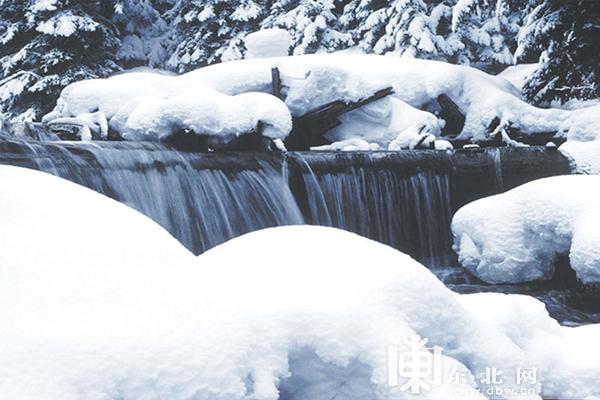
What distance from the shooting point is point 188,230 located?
691 cm

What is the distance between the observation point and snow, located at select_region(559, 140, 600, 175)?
9.79m

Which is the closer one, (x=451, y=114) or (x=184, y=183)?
(x=184, y=183)

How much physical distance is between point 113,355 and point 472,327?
1.66m

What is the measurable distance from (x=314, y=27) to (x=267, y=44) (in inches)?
377

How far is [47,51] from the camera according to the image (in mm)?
18688

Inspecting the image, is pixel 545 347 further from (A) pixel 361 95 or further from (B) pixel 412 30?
(B) pixel 412 30

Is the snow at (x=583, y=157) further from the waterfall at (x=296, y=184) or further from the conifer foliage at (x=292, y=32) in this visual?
the conifer foliage at (x=292, y=32)

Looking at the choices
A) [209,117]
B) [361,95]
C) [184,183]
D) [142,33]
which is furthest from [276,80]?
[142,33]

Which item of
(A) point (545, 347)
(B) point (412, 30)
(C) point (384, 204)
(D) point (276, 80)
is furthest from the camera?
(B) point (412, 30)

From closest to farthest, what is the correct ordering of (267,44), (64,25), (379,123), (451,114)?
(379,123) → (267,44) → (451,114) → (64,25)

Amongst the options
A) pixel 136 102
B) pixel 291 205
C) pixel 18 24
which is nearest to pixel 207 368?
pixel 291 205

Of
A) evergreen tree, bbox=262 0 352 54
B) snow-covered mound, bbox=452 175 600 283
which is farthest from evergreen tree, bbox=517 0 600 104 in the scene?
evergreen tree, bbox=262 0 352 54

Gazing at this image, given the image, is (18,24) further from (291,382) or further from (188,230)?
(291,382)

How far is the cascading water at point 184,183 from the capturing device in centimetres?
628
